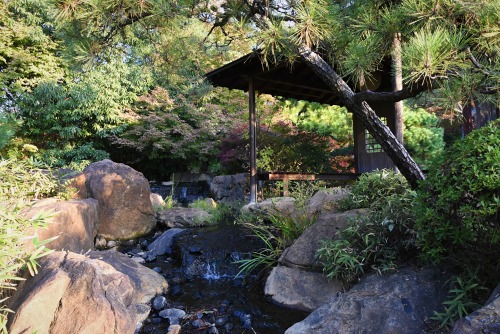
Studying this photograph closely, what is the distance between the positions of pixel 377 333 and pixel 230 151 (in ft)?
21.7

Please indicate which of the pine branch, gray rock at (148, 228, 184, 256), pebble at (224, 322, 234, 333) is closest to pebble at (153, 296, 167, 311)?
pebble at (224, 322, 234, 333)

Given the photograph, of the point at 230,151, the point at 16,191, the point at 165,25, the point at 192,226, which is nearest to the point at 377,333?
the point at 16,191

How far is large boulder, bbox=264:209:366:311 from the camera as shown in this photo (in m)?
3.25

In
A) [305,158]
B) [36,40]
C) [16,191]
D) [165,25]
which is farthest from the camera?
[36,40]

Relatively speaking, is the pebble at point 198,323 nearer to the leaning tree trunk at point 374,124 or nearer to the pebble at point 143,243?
the leaning tree trunk at point 374,124

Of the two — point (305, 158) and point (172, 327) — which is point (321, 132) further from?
point (172, 327)

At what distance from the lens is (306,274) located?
343 centimetres

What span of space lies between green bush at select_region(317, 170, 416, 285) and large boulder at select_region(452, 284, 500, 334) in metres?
0.99

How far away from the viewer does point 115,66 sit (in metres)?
11.1

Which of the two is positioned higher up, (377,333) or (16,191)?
(16,191)

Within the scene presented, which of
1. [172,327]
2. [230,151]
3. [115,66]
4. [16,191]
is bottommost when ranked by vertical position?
[172,327]

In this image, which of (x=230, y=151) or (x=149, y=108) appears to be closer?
(x=230, y=151)

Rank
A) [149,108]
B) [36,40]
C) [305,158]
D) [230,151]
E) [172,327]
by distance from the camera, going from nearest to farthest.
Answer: [172,327] → [305,158] → [230,151] → [36,40] → [149,108]

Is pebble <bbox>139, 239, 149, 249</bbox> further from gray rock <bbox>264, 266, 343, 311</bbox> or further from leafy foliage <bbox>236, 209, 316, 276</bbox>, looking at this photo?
gray rock <bbox>264, 266, 343, 311</bbox>
